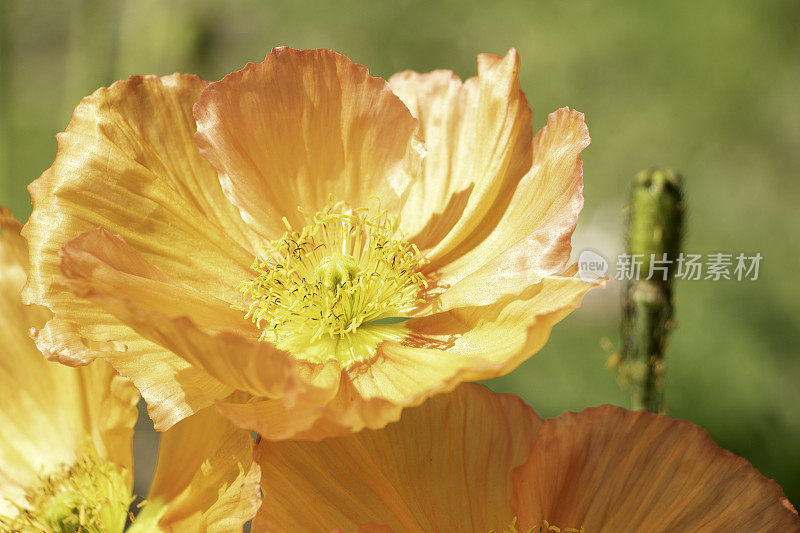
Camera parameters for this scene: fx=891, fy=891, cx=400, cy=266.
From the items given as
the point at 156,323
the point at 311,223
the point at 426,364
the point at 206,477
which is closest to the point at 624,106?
the point at 311,223

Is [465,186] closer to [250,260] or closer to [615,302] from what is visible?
[250,260]

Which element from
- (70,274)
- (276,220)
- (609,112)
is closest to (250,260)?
(276,220)

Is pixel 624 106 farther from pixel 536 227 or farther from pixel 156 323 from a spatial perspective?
pixel 156 323

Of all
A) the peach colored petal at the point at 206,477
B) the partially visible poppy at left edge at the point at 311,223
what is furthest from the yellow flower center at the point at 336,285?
the peach colored petal at the point at 206,477

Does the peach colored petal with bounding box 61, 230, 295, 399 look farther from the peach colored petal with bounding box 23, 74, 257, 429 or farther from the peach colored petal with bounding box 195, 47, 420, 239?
the peach colored petal with bounding box 195, 47, 420, 239

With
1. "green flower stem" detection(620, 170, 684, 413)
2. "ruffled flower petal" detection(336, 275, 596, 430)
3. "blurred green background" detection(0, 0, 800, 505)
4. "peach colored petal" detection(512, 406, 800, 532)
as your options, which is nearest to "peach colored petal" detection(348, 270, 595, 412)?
"ruffled flower petal" detection(336, 275, 596, 430)

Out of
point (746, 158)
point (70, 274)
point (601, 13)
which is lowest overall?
point (70, 274)
